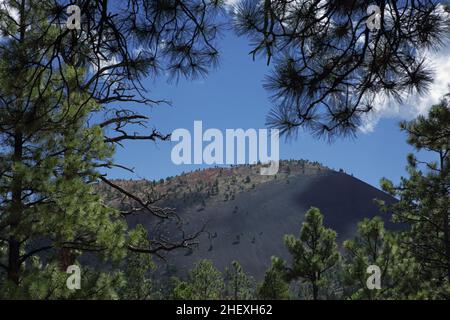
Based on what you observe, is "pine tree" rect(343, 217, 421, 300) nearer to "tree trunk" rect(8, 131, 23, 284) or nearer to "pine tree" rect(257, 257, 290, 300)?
"pine tree" rect(257, 257, 290, 300)

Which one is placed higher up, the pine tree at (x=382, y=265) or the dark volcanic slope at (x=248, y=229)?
the dark volcanic slope at (x=248, y=229)

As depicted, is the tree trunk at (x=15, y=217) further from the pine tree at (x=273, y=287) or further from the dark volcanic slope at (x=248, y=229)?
the dark volcanic slope at (x=248, y=229)

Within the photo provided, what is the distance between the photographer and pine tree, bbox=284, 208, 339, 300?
20109 millimetres

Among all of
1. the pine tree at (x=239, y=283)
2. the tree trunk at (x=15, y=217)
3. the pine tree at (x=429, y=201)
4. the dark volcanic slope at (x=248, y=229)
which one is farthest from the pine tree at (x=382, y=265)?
the dark volcanic slope at (x=248, y=229)

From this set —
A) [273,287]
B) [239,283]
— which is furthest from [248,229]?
[273,287]

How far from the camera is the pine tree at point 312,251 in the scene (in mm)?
20109

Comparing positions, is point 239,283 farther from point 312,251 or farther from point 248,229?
point 248,229

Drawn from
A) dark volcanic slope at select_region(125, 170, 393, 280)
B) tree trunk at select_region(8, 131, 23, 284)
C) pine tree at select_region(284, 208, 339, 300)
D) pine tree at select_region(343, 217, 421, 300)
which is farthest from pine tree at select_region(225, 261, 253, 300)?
dark volcanic slope at select_region(125, 170, 393, 280)

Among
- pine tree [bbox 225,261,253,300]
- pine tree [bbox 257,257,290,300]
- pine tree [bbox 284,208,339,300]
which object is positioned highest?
pine tree [bbox 284,208,339,300]

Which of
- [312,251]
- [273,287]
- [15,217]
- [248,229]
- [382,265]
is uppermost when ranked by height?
[248,229]

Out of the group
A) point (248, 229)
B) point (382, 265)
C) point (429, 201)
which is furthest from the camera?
point (248, 229)

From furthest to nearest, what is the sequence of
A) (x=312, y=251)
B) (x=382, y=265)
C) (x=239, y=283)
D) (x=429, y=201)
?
1. (x=239, y=283)
2. (x=312, y=251)
3. (x=382, y=265)
4. (x=429, y=201)

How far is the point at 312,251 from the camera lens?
20.6 metres
